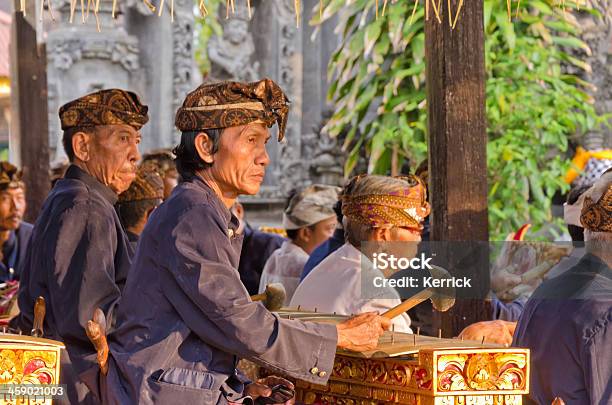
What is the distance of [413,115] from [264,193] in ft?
13.2

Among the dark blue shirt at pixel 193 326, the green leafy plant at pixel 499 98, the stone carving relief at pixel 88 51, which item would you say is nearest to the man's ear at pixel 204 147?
the dark blue shirt at pixel 193 326

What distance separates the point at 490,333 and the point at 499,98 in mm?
3151

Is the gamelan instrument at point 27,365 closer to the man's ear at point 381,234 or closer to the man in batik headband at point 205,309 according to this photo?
the man in batik headband at point 205,309

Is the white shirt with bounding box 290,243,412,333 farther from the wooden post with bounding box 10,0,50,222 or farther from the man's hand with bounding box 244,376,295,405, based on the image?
the wooden post with bounding box 10,0,50,222

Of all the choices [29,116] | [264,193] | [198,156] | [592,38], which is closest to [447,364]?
[198,156]

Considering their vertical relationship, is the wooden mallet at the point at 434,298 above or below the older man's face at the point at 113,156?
below

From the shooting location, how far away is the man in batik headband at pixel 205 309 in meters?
3.04

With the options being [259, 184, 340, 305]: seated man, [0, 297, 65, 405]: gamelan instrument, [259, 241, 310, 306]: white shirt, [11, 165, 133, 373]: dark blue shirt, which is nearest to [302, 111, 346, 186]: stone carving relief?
[259, 184, 340, 305]: seated man

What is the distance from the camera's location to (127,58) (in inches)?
387

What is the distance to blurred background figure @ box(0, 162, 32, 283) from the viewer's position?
24.0 feet

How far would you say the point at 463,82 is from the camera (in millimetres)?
4926

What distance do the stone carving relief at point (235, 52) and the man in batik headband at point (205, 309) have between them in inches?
305

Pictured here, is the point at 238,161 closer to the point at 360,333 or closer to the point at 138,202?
the point at 360,333

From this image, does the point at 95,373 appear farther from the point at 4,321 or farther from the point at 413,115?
the point at 413,115
